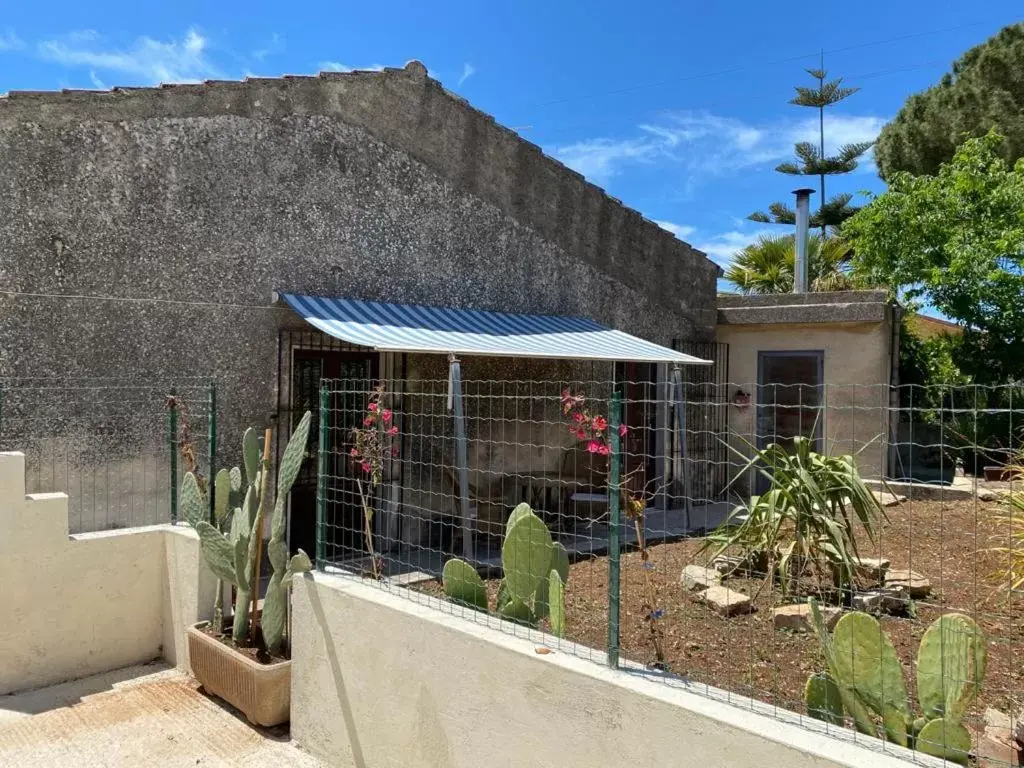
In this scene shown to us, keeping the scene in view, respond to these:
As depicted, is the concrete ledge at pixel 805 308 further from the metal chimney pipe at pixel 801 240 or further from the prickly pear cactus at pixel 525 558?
the prickly pear cactus at pixel 525 558

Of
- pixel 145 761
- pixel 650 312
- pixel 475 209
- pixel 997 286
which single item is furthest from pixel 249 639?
pixel 997 286

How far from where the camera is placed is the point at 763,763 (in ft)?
9.61

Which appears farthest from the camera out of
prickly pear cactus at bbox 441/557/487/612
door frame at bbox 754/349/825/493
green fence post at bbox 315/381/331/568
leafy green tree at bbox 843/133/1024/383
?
door frame at bbox 754/349/825/493

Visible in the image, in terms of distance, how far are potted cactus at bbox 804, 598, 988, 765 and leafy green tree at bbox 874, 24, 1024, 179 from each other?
19613mm

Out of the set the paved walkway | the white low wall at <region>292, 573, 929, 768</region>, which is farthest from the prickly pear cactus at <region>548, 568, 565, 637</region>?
the paved walkway

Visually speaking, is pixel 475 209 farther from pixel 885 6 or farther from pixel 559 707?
pixel 885 6

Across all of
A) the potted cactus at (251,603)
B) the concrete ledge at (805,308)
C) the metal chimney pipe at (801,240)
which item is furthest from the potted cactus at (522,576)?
the metal chimney pipe at (801,240)

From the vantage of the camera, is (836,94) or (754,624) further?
(836,94)

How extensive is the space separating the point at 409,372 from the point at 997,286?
31.0ft

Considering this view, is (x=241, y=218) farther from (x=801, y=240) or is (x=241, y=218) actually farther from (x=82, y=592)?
(x=801, y=240)

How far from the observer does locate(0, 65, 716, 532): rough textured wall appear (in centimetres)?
704

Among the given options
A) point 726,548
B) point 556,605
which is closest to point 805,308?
point 726,548

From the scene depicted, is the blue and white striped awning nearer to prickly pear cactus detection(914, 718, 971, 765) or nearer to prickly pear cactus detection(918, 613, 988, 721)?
prickly pear cactus detection(918, 613, 988, 721)

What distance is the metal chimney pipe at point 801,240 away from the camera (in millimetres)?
15891
